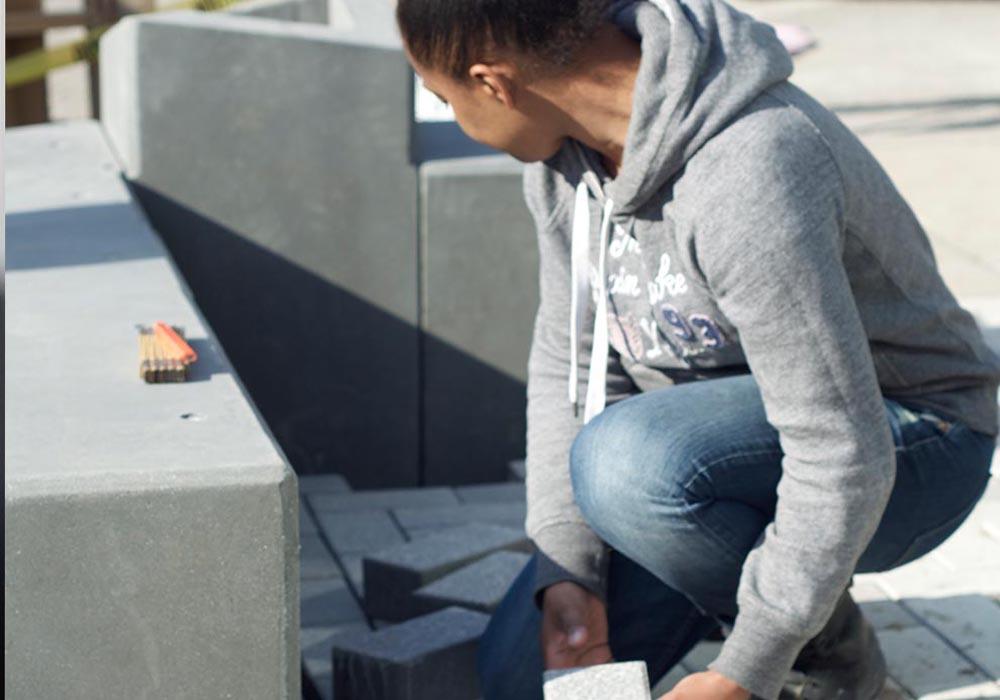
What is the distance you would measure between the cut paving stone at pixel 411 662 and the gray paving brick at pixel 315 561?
2.46 ft

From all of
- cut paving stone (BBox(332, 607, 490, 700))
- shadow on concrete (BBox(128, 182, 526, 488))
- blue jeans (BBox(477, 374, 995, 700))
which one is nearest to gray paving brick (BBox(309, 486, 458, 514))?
shadow on concrete (BBox(128, 182, 526, 488))

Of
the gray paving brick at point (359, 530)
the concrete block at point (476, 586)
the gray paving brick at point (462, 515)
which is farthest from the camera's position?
the gray paving brick at point (462, 515)

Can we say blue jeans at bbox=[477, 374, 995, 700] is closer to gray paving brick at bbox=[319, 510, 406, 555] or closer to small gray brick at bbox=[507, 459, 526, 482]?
gray paving brick at bbox=[319, 510, 406, 555]

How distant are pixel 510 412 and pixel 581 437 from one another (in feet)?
6.99

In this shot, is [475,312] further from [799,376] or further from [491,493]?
[799,376]

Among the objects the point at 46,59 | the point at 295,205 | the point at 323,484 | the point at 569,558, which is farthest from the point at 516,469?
the point at 46,59

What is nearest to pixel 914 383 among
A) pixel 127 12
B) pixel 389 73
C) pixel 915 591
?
pixel 915 591

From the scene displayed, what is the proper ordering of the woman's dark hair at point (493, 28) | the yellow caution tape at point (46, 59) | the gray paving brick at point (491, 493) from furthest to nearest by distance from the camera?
A: the yellow caution tape at point (46, 59)
the gray paving brick at point (491, 493)
the woman's dark hair at point (493, 28)

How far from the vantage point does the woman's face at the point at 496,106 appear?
7.94 ft

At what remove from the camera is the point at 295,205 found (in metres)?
4.69

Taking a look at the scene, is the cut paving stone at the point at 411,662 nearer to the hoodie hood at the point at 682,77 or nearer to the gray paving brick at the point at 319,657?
the gray paving brick at the point at 319,657

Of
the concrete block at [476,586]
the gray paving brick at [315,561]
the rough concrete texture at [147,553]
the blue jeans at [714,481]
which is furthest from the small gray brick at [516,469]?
the rough concrete texture at [147,553]

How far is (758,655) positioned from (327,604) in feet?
5.07

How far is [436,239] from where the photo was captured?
4.77 metres
